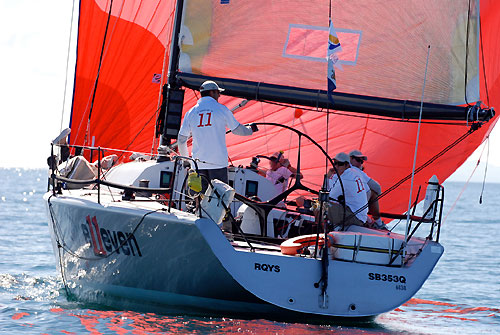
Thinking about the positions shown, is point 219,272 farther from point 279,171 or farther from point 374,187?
point 279,171

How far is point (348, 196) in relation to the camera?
6938mm

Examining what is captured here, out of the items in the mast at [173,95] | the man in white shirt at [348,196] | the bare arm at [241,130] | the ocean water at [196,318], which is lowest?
the ocean water at [196,318]

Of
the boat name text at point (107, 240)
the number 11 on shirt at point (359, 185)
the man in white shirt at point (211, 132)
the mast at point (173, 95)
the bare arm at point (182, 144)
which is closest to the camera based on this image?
the boat name text at point (107, 240)

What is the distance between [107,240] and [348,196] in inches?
79.9

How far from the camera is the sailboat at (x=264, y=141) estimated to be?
6.01 metres

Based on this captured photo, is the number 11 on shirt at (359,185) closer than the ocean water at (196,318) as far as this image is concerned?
No

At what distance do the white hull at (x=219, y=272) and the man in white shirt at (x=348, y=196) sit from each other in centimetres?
64

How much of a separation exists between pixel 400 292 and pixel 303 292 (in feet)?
2.51

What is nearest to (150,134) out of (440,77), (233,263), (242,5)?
(242,5)

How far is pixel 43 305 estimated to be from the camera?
7395mm

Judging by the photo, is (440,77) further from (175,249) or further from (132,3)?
(132,3)

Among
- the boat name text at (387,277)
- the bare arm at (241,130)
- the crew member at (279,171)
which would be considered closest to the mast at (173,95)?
the crew member at (279,171)

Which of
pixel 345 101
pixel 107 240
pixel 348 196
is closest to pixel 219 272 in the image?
pixel 107 240

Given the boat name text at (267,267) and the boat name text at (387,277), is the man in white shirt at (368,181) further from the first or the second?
the boat name text at (267,267)
